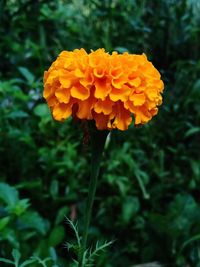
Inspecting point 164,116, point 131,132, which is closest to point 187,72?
point 164,116

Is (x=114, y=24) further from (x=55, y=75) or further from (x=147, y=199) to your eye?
(x=55, y=75)

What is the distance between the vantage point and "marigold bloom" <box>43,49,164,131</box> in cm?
98

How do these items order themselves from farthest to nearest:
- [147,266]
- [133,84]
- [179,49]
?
1. [179,49]
2. [147,266]
3. [133,84]

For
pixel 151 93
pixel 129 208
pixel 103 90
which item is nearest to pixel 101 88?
pixel 103 90

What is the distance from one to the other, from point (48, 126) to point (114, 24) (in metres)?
0.93

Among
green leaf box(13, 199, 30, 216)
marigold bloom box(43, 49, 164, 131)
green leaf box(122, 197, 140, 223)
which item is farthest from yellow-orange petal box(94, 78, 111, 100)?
green leaf box(122, 197, 140, 223)

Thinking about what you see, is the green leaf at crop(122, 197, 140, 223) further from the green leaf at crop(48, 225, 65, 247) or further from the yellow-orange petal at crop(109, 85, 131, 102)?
the yellow-orange petal at crop(109, 85, 131, 102)

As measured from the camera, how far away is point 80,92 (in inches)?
38.7

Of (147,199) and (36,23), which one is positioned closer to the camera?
(147,199)

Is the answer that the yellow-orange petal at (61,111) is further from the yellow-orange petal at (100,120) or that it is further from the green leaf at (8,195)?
the green leaf at (8,195)

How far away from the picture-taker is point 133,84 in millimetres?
1002

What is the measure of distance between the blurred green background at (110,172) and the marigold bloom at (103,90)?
26.3 inches

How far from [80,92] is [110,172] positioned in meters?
1.12

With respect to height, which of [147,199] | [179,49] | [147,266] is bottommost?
[147,266]
